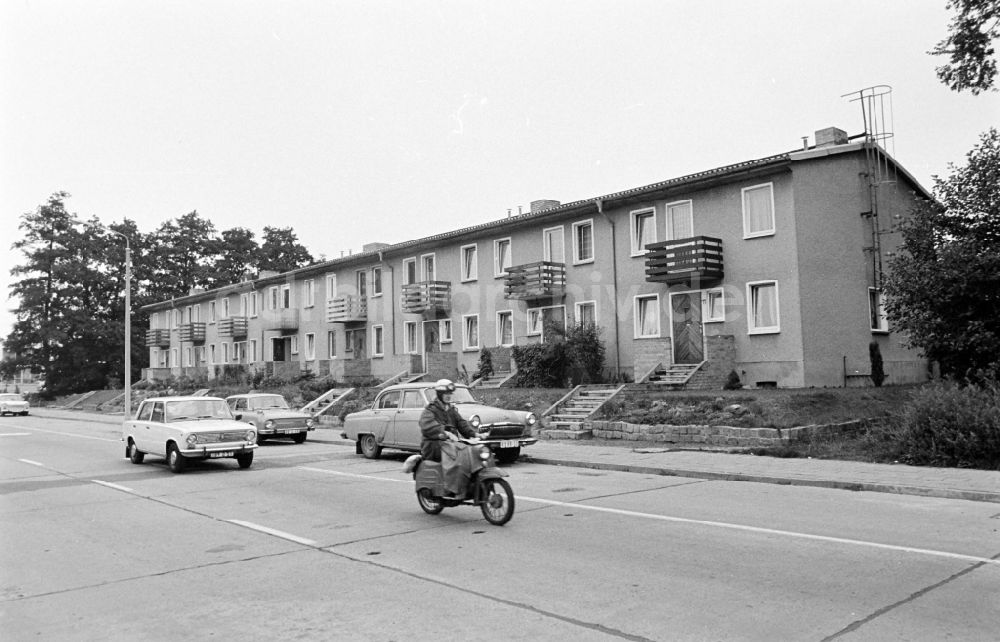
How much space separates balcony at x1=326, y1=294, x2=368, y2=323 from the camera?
3984 cm

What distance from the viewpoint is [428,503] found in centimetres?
980

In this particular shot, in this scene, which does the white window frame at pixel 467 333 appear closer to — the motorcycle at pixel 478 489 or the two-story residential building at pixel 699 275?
the two-story residential building at pixel 699 275

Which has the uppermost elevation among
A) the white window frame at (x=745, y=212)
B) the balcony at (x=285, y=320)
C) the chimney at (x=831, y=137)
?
the chimney at (x=831, y=137)

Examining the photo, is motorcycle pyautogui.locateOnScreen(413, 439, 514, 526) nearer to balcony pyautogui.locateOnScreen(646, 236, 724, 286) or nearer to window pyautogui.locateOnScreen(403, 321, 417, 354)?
balcony pyautogui.locateOnScreen(646, 236, 724, 286)

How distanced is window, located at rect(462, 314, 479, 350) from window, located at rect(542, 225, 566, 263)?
4.78 m

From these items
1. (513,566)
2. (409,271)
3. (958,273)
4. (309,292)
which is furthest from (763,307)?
(309,292)

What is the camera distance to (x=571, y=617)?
5.33 metres

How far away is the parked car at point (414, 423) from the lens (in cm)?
1516

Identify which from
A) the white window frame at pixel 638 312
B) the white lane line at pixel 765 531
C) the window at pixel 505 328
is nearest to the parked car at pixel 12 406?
the window at pixel 505 328

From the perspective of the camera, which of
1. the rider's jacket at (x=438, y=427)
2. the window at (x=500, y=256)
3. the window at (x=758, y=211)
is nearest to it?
the rider's jacket at (x=438, y=427)

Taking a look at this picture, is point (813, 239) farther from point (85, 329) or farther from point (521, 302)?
point (85, 329)

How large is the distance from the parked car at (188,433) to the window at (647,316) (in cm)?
1457

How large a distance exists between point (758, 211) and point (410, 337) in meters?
18.9

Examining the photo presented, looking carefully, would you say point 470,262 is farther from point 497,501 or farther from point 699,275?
point 497,501
